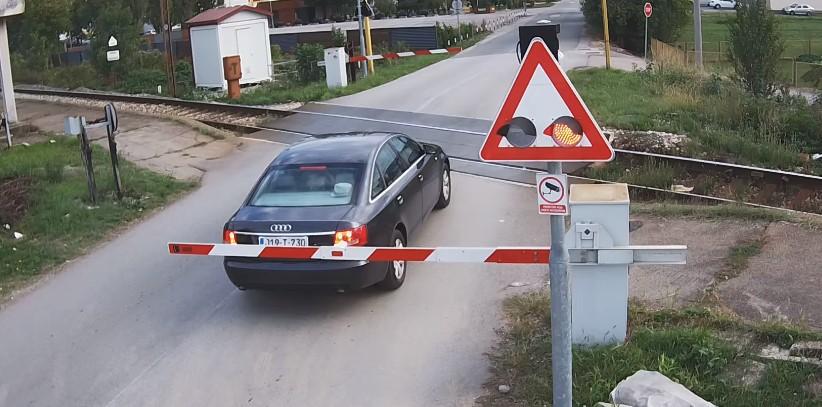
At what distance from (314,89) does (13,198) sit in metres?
12.6

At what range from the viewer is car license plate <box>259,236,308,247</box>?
796 centimetres

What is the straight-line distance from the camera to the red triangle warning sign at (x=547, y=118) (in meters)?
4.26

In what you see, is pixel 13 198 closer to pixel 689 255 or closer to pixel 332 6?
pixel 689 255

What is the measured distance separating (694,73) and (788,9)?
53.7 m

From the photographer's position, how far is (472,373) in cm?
668

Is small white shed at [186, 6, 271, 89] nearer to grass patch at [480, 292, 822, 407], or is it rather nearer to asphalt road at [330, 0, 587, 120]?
asphalt road at [330, 0, 587, 120]

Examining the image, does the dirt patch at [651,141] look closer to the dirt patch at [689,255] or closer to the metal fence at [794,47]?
the dirt patch at [689,255]

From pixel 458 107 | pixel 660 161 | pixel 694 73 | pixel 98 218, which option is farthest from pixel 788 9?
pixel 98 218

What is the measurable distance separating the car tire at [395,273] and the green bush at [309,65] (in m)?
22.0

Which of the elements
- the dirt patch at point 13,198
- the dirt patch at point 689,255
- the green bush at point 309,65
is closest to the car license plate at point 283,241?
the dirt patch at point 689,255

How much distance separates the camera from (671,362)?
6.02 meters

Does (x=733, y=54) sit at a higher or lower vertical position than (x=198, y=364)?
higher

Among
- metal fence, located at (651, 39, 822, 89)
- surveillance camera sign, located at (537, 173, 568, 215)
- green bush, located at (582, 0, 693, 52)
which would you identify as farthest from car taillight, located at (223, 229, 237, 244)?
green bush, located at (582, 0, 693, 52)

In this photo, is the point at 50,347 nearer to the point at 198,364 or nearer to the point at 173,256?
the point at 198,364
